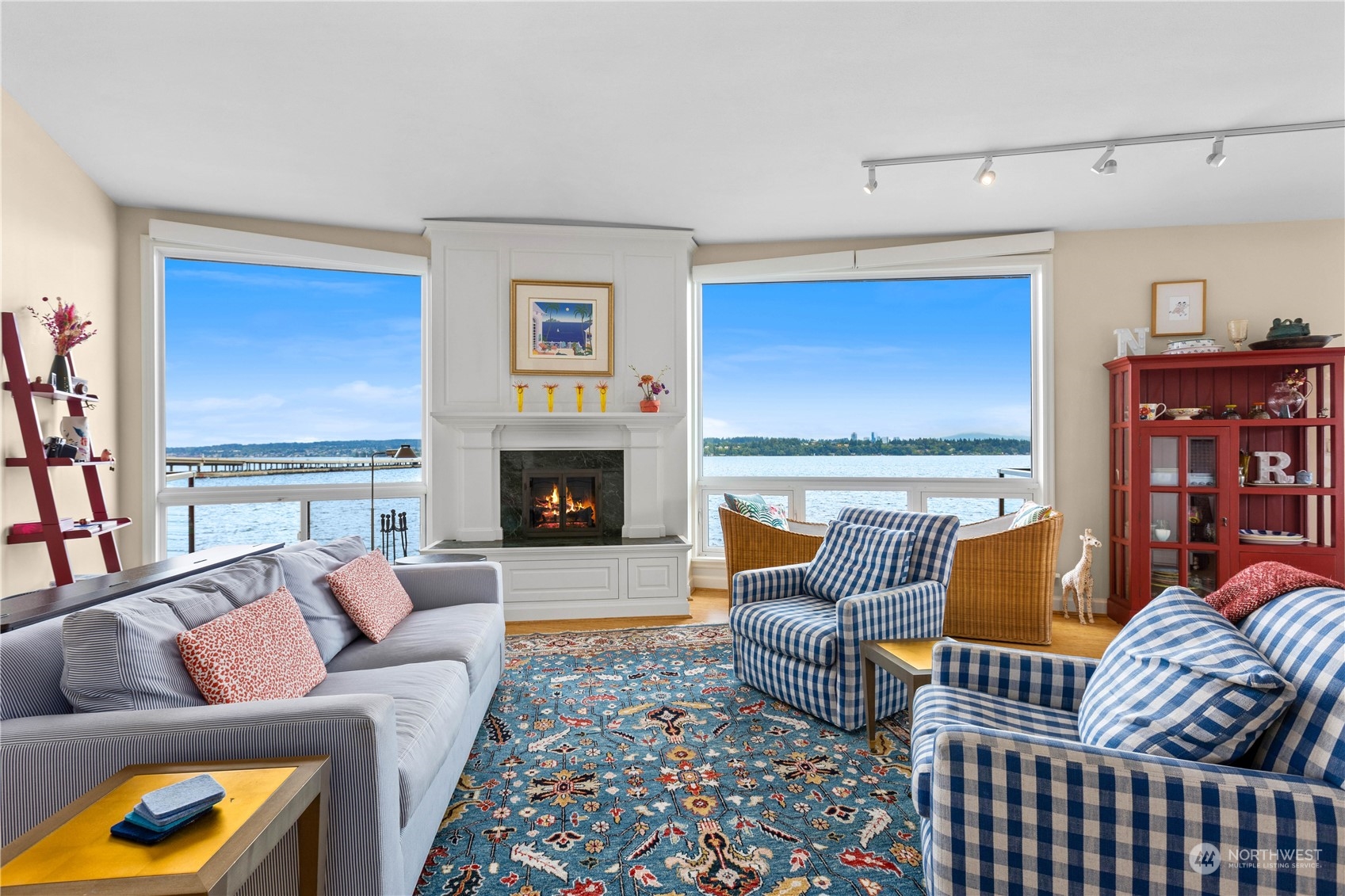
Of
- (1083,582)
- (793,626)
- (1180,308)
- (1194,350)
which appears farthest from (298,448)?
(1180,308)

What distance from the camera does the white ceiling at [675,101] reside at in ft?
7.88

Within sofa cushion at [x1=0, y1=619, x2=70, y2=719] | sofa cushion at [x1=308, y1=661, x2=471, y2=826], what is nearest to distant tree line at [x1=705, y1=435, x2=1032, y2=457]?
sofa cushion at [x1=308, y1=661, x2=471, y2=826]

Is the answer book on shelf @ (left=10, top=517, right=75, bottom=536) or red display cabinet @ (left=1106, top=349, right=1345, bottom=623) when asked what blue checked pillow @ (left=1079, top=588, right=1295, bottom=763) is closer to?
red display cabinet @ (left=1106, top=349, right=1345, bottom=623)

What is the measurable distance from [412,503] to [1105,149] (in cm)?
479

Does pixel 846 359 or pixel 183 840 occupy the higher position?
pixel 846 359

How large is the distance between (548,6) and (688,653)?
9.98ft

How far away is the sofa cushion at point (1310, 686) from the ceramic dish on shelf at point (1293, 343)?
3.67 metres

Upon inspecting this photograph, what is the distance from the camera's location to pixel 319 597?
8.15 feet

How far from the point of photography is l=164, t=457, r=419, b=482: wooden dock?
449 centimetres

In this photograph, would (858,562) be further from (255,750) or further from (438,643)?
(255,750)

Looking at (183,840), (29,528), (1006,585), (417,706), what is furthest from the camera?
(1006,585)

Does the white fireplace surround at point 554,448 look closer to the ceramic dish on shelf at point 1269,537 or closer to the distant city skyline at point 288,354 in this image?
the distant city skyline at point 288,354

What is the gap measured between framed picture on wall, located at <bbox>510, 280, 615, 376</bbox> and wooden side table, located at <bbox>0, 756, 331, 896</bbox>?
3.58 metres

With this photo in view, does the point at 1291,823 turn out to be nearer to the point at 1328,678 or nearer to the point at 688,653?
the point at 1328,678
